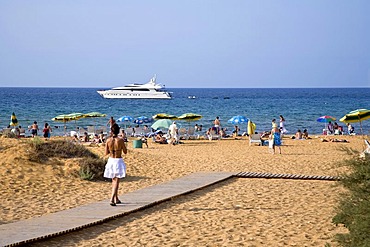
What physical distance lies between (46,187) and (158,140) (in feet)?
48.7

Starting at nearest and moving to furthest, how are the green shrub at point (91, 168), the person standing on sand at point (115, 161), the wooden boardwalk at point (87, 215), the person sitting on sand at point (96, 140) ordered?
the wooden boardwalk at point (87, 215) → the person standing on sand at point (115, 161) → the green shrub at point (91, 168) → the person sitting on sand at point (96, 140)

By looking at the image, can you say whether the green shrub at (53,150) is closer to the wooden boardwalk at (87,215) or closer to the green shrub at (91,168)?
the green shrub at (91,168)

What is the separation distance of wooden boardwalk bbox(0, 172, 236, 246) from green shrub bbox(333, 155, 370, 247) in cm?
391

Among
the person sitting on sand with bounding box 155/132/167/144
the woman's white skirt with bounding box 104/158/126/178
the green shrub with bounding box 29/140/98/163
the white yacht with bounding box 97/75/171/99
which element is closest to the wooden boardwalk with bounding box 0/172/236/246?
the woman's white skirt with bounding box 104/158/126/178

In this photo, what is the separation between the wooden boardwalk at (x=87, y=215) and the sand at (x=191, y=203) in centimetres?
17

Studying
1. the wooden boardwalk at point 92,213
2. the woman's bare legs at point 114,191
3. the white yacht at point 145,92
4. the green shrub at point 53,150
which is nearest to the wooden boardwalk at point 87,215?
the wooden boardwalk at point 92,213

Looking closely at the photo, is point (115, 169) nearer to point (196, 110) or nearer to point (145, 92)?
point (196, 110)

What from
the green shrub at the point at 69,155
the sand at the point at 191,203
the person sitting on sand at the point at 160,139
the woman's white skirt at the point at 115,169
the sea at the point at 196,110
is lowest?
the sea at the point at 196,110

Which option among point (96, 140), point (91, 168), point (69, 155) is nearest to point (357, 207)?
point (91, 168)

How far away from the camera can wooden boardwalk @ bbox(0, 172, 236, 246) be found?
26.7 feet

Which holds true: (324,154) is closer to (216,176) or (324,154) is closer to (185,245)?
(216,176)

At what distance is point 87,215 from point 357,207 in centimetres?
478

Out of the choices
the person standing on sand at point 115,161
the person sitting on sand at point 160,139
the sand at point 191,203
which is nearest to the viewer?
the sand at point 191,203

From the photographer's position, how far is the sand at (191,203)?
27.8 feet
